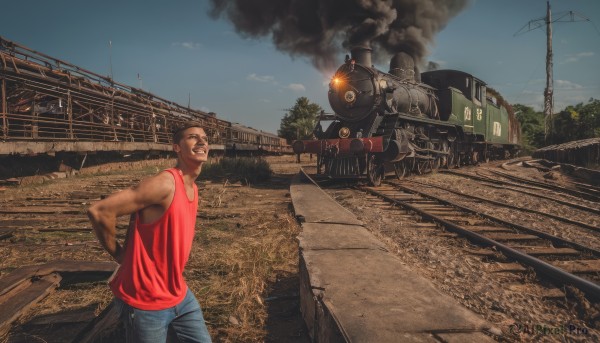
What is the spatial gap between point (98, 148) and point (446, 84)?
1269 cm

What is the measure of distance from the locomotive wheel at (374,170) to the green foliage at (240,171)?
368 cm

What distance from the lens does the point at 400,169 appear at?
10.6 m

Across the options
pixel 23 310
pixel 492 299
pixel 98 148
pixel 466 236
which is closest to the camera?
pixel 23 310

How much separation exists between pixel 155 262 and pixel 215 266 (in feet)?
6.68

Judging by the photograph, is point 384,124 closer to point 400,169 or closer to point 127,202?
point 400,169

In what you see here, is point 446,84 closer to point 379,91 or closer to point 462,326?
point 379,91

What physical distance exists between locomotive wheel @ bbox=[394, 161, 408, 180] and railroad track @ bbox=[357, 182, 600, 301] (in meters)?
3.60

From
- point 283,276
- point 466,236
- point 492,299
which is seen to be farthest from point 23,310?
point 466,236

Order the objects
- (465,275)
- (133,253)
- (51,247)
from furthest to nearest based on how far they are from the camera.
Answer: (51,247) < (465,275) < (133,253)

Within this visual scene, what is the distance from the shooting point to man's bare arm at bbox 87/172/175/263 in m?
1.46

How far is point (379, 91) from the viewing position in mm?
9039

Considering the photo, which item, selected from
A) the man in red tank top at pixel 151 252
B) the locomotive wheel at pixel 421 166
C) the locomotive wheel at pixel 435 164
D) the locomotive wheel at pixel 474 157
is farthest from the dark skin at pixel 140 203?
the locomotive wheel at pixel 474 157

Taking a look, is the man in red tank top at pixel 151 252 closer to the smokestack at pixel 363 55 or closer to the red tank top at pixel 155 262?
the red tank top at pixel 155 262

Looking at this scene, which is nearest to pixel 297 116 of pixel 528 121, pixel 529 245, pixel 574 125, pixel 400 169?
pixel 528 121
